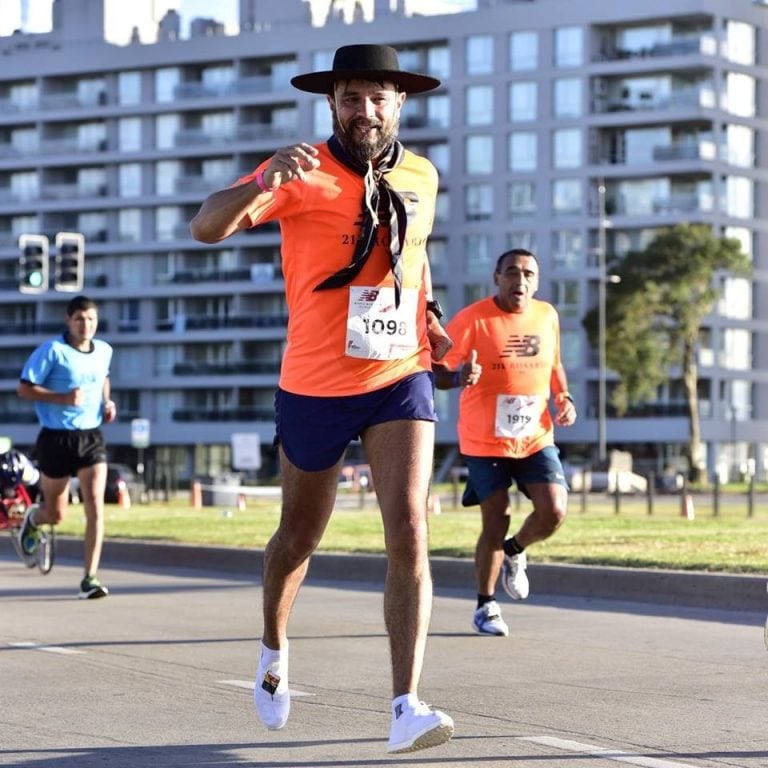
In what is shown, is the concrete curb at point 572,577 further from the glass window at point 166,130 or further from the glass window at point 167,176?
the glass window at point 166,130

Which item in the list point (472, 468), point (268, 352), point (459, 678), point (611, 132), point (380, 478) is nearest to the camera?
point (380, 478)

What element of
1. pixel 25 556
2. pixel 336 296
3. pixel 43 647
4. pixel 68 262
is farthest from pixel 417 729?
pixel 68 262

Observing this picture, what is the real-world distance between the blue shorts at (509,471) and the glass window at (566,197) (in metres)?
84.5

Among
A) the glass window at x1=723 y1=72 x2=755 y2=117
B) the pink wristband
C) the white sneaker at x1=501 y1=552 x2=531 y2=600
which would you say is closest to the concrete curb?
the white sneaker at x1=501 y1=552 x2=531 y2=600

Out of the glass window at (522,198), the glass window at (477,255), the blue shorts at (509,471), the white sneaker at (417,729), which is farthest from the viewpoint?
the glass window at (477,255)

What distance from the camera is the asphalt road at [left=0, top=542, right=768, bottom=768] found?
706 centimetres

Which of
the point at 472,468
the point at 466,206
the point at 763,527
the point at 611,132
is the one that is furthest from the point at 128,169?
the point at 472,468

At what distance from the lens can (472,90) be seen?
9950 cm

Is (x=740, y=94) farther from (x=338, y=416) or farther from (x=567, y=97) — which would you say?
(x=338, y=416)

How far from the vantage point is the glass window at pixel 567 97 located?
96250mm

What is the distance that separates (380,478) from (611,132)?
90925mm

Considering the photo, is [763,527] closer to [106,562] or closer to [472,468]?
[106,562]

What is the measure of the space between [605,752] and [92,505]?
824 cm

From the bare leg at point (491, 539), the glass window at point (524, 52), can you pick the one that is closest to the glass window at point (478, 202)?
the glass window at point (524, 52)
